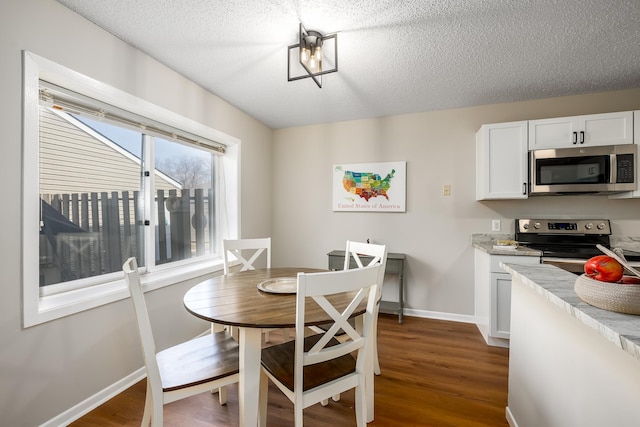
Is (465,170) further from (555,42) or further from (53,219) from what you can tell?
(53,219)

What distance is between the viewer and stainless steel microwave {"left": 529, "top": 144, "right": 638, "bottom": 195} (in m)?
2.41

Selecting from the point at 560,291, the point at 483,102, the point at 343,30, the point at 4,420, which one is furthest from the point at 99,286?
the point at 483,102

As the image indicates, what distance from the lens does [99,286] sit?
1.88m

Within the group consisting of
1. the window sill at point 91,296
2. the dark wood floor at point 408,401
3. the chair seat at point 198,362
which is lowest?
the dark wood floor at point 408,401

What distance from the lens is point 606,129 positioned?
8.15ft

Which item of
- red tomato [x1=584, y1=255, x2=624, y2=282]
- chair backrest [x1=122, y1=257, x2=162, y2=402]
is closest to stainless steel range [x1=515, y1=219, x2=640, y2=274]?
red tomato [x1=584, y1=255, x2=624, y2=282]

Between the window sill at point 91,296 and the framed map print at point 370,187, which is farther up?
the framed map print at point 370,187

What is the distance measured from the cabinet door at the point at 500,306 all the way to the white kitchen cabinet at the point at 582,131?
1.28 metres

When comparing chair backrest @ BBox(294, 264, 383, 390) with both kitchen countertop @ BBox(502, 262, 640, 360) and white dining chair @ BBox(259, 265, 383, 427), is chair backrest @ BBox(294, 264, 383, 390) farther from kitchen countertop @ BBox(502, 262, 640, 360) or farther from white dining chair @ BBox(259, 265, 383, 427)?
kitchen countertop @ BBox(502, 262, 640, 360)

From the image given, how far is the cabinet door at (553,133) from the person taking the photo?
2.56 meters

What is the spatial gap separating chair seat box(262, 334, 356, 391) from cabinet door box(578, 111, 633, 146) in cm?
287

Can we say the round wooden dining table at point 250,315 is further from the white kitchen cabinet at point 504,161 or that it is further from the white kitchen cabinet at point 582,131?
the white kitchen cabinet at point 582,131

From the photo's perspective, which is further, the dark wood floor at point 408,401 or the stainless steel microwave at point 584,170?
the stainless steel microwave at point 584,170

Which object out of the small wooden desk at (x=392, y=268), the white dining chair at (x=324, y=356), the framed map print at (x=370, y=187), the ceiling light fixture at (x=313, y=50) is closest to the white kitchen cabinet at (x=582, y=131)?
the framed map print at (x=370, y=187)
